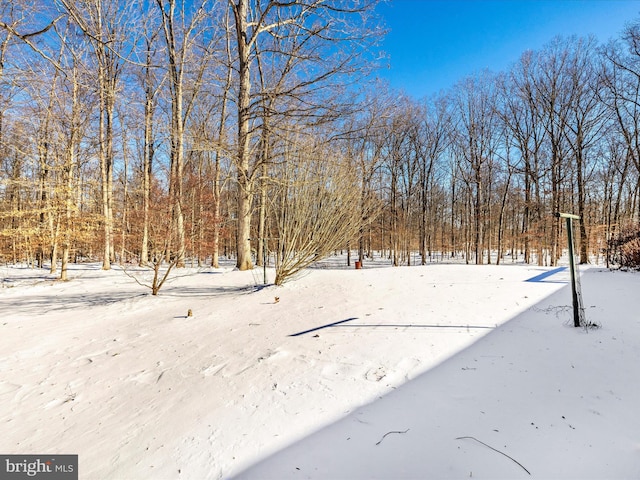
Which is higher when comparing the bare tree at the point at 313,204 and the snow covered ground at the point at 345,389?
the bare tree at the point at 313,204

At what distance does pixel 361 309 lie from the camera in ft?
14.7

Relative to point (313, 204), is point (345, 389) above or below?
below

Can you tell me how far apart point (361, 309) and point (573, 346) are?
8.07 ft

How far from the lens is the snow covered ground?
166 cm

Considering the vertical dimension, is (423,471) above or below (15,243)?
below

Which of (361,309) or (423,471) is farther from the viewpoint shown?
(361,309)

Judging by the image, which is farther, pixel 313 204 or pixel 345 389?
pixel 313 204

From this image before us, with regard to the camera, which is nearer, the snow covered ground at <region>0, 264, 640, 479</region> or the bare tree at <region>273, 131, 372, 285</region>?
the snow covered ground at <region>0, 264, 640, 479</region>

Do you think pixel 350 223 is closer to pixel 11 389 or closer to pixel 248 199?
pixel 248 199

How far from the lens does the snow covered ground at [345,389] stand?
5.45 ft

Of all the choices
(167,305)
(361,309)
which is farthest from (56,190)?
(361,309)

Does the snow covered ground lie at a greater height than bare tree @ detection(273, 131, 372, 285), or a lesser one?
lesser

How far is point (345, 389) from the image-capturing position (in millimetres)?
2381

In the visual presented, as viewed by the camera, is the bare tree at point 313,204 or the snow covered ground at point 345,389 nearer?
the snow covered ground at point 345,389
